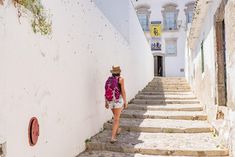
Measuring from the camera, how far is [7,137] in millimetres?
3146

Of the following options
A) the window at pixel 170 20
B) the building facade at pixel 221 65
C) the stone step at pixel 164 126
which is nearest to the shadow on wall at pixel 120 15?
the building facade at pixel 221 65

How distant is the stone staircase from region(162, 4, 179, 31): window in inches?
815

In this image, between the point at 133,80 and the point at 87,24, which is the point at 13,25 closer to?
the point at 87,24

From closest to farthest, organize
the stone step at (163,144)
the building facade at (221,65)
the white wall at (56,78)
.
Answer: the white wall at (56,78)
the building facade at (221,65)
the stone step at (163,144)

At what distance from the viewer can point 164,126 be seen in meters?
7.17

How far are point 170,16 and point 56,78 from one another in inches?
1055

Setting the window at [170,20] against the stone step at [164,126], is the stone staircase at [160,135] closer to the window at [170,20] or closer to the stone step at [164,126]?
the stone step at [164,126]

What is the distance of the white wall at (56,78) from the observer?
Result: 3250mm

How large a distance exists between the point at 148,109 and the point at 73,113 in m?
4.47

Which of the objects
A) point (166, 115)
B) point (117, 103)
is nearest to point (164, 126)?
point (166, 115)

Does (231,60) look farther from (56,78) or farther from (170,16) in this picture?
(170,16)

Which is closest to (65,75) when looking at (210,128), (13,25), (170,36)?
(13,25)

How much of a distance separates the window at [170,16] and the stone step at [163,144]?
24141 mm

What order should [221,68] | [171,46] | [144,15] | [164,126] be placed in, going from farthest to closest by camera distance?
[144,15] < [171,46] < [164,126] < [221,68]
